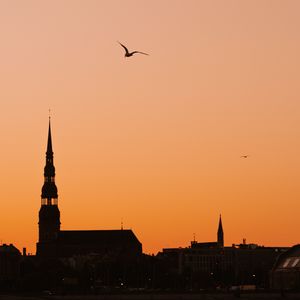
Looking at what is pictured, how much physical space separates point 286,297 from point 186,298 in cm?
1087

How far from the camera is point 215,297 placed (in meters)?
143

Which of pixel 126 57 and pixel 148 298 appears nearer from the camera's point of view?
pixel 126 57

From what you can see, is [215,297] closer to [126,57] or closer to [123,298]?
[123,298]

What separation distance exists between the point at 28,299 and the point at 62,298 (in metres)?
3.85

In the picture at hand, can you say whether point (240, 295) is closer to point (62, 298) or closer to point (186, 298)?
point (186, 298)

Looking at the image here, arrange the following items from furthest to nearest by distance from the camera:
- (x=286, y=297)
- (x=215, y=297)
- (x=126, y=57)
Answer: (x=215, y=297) → (x=286, y=297) → (x=126, y=57)

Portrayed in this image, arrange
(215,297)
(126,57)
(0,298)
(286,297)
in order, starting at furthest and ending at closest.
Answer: (0,298)
(215,297)
(286,297)
(126,57)

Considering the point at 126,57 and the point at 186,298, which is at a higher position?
the point at 126,57

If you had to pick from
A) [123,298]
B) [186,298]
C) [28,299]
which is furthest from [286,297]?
[28,299]

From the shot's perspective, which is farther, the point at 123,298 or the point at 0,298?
the point at 0,298

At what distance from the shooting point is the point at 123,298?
145 metres

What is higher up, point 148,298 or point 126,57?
point 126,57

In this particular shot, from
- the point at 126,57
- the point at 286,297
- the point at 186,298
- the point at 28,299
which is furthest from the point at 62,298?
the point at 126,57

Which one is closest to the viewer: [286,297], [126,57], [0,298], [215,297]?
[126,57]
